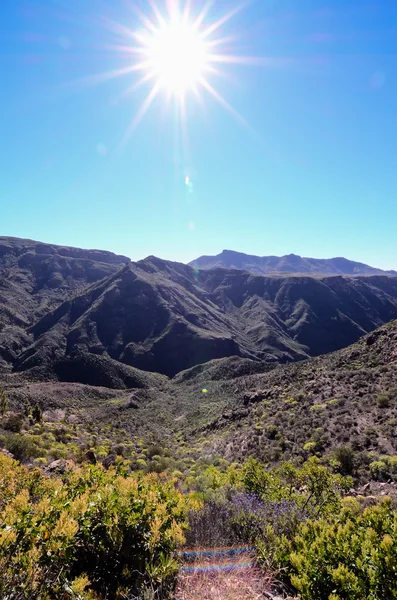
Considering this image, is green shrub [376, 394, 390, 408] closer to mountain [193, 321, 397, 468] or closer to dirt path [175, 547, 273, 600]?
mountain [193, 321, 397, 468]

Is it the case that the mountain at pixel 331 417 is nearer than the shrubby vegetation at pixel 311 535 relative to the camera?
No

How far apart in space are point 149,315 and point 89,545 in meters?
96.3

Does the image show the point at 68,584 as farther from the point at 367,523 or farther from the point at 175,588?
the point at 367,523

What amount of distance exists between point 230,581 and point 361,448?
12.4 meters

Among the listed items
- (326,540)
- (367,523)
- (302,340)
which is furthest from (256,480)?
(302,340)

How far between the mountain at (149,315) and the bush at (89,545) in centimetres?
6861

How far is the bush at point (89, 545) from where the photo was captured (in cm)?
260

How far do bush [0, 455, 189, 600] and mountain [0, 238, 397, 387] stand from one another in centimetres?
6861

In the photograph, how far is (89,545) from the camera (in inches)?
129

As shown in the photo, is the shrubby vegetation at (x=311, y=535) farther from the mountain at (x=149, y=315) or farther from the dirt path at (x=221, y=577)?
the mountain at (x=149, y=315)

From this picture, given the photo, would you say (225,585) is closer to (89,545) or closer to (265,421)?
(89,545)

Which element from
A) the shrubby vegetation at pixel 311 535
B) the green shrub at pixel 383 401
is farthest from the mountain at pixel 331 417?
the shrubby vegetation at pixel 311 535

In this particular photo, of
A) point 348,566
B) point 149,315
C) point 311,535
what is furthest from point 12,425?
point 149,315

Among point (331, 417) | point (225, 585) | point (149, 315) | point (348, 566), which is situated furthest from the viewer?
point (149, 315)
